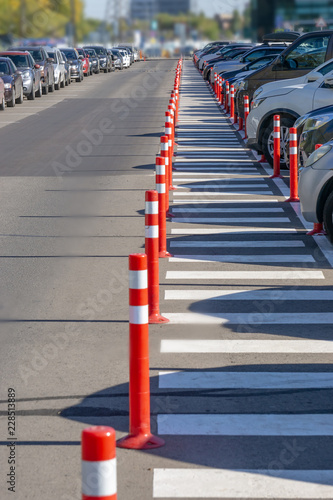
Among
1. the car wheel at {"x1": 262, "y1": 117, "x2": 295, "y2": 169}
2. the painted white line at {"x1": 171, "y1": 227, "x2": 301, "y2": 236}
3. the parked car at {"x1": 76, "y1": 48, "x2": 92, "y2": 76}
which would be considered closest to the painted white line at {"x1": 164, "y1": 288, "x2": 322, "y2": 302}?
the painted white line at {"x1": 171, "y1": 227, "x2": 301, "y2": 236}

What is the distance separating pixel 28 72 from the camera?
37.4 metres

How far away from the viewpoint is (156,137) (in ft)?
78.4

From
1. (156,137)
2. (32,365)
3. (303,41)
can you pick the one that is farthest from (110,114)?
(32,365)

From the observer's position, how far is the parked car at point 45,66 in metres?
41.8

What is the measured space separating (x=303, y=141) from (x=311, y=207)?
11.8ft

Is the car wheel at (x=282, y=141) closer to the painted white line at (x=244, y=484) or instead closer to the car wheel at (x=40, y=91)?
the painted white line at (x=244, y=484)

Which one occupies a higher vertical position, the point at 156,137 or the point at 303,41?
the point at 303,41

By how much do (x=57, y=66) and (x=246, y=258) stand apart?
37.1 meters

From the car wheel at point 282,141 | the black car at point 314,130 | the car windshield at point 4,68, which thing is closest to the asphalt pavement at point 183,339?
the black car at point 314,130

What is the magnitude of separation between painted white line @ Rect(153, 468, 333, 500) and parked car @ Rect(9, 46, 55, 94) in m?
37.5

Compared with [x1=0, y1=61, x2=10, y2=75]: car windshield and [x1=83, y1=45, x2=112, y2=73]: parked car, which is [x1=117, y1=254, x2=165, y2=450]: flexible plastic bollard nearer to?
[x1=0, y1=61, x2=10, y2=75]: car windshield

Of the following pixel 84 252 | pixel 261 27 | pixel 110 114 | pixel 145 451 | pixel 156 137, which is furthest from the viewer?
pixel 261 27

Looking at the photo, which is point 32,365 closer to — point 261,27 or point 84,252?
point 84,252

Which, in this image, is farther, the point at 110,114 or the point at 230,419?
the point at 110,114
